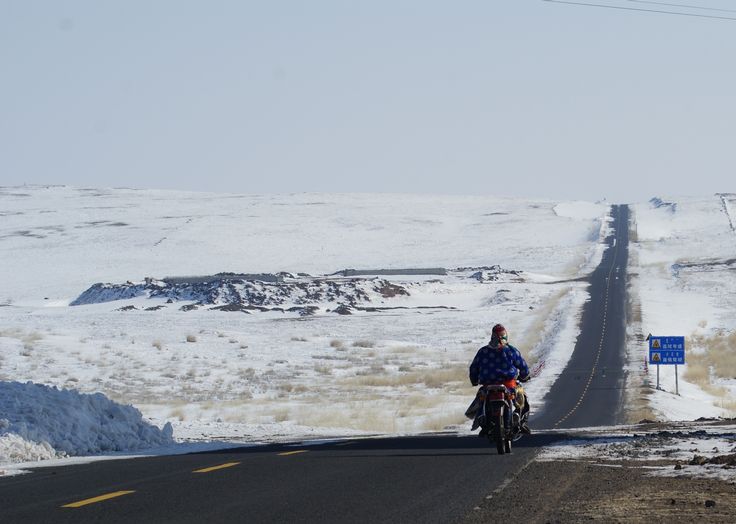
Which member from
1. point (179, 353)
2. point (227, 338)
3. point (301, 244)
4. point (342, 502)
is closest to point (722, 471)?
point (342, 502)

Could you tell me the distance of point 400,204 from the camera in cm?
19862

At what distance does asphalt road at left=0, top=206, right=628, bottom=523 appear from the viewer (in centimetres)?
1065

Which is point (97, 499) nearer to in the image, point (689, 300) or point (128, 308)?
point (128, 308)

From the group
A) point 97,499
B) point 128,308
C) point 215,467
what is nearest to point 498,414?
point 215,467

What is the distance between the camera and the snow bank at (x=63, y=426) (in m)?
17.3

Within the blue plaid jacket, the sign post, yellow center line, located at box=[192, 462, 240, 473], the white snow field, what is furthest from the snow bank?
Result: the sign post

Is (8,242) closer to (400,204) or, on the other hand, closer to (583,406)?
(400,204)

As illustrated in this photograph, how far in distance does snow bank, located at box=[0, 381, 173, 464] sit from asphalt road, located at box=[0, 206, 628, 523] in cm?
167

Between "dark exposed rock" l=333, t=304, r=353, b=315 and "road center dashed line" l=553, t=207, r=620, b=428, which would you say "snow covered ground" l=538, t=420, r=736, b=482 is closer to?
"road center dashed line" l=553, t=207, r=620, b=428

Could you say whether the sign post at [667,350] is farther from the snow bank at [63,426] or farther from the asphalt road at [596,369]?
the snow bank at [63,426]

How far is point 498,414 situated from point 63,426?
22.3 feet

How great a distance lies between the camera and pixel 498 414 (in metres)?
16.5

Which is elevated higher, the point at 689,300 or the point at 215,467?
the point at 689,300

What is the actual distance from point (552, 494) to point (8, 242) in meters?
140
